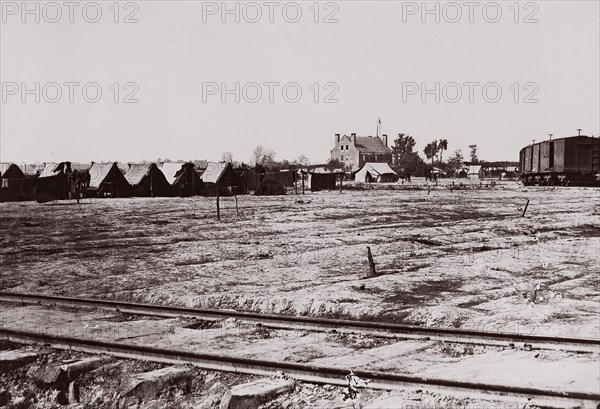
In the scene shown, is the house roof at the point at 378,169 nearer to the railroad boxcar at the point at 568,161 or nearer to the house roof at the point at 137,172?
the railroad boxcar at the point at 568,161

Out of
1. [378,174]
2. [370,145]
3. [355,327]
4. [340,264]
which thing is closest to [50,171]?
[340,264]

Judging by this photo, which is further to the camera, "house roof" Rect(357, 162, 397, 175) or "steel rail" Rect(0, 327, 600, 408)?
"house roof" Rect(357, 162, 397, 175)

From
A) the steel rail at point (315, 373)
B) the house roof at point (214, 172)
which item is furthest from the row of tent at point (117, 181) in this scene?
the steel rail at point (315, 373)

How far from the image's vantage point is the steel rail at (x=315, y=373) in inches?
215

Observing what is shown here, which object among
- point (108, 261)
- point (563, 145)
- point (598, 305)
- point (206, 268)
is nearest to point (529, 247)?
point (598, 305)

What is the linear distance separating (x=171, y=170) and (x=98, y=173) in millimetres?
5844

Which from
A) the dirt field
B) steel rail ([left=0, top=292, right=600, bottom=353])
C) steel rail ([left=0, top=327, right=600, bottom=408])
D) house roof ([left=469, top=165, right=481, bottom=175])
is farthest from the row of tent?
house roof ([left=469, top=165, right=481, bottom=175])

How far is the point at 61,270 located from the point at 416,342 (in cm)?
937

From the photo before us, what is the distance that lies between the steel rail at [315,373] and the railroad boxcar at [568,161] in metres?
47.8

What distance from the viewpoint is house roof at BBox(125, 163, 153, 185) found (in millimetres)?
46062

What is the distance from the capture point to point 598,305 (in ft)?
31.3

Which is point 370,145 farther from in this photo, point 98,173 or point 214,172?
point 98,173

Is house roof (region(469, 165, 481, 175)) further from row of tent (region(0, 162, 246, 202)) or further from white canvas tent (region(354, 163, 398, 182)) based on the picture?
row of tent (region(0, 162, 246, 202))

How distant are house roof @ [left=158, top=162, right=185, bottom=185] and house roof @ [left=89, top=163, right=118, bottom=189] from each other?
4.80 metres
